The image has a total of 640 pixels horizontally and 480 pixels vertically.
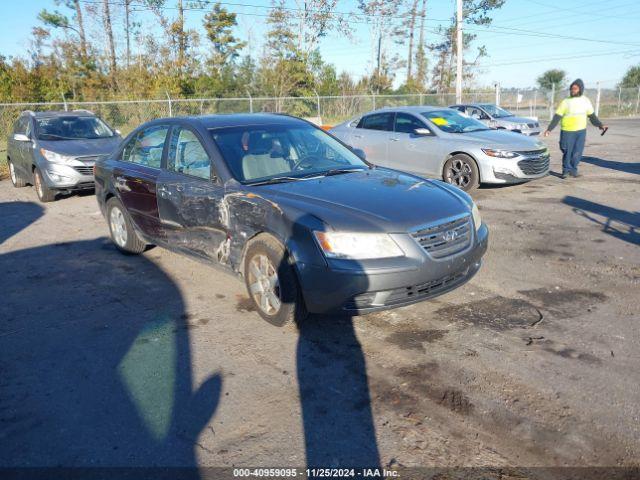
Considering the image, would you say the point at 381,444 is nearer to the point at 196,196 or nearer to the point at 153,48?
the point at 196,196

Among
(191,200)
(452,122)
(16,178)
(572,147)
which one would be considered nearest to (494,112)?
(572,147)

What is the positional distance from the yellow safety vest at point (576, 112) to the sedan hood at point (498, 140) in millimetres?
1315

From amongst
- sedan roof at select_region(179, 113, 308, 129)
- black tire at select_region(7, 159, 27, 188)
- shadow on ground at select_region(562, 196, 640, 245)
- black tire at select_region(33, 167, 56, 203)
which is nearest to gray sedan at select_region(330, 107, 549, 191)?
shadow on ground at select_region(562, 196, 640, 245)

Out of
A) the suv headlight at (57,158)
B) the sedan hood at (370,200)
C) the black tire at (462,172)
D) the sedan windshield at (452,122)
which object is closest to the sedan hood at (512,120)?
the sedan windshield at (452,122)

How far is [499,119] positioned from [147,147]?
14.4 m

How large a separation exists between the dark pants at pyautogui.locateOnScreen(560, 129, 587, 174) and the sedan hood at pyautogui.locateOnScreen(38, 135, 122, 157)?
28.7ft

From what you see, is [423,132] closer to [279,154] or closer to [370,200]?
[279,154]

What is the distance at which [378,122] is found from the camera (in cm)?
1070

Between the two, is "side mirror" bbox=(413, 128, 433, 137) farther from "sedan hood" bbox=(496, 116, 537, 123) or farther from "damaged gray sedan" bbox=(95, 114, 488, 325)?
"sedan hood" bbox=(496, 116, 537, 123)

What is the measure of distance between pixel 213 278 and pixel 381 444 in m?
3.21

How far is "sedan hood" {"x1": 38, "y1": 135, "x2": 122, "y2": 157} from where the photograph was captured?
32.8 ft

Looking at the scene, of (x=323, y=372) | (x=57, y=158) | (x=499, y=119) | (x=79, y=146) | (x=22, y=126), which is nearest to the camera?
(x=323, y=372)

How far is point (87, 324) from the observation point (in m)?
4.50

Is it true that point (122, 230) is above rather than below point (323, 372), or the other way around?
above
